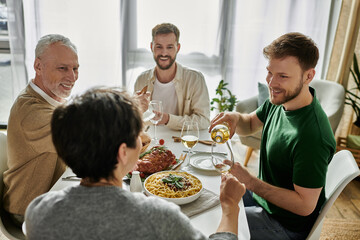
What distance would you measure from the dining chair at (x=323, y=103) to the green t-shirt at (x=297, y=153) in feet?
4.65

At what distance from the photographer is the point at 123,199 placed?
689mm

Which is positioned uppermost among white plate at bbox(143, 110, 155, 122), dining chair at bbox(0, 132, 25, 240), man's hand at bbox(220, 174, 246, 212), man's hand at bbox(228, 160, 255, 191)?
white plate at bbox(143, 110, 155, 122)

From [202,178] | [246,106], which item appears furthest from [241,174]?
[246,106]

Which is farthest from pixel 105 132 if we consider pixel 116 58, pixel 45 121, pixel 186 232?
pixel 116 58

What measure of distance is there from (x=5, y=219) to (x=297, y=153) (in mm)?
1400

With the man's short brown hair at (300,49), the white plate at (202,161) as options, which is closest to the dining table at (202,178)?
the white plate at (202,161)

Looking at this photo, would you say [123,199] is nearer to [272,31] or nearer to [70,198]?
[70,198]

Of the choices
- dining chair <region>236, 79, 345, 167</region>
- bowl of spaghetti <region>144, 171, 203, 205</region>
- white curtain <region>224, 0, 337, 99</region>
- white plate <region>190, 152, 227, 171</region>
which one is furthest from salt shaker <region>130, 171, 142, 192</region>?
white curtain <region>224, 0, 337, 99</region>

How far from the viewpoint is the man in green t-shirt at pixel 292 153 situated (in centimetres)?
118

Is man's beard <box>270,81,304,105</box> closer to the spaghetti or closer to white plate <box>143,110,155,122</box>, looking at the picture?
the spaghetti

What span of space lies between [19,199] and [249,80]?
9.85 feet

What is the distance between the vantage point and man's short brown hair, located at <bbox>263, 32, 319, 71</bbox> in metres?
1.29

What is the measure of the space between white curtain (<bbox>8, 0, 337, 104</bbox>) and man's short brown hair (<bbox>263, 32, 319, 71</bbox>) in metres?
2.32

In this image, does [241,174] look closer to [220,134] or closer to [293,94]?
[220,134]
